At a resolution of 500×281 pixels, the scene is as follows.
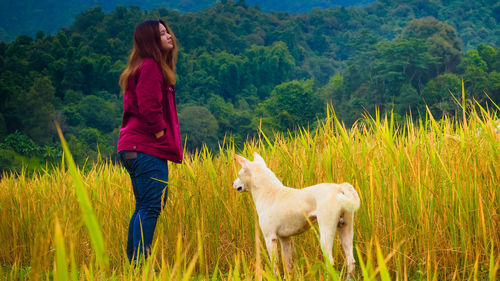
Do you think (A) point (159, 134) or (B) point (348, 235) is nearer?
(B) point (348, 235)

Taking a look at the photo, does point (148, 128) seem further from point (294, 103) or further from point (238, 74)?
point (238, 74)

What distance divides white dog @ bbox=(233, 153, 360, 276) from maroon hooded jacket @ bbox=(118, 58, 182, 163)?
89cm

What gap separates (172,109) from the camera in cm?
309

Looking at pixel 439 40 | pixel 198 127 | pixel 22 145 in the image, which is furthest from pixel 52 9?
pixel 439 40

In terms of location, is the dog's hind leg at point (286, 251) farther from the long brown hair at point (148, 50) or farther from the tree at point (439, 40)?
the tree at point (439, 40)

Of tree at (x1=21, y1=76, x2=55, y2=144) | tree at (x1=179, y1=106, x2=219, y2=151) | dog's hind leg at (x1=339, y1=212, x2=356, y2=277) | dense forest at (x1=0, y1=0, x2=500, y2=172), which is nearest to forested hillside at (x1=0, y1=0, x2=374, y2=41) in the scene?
dense forest at (x1=0, y1=0, x2=500, y2=172)

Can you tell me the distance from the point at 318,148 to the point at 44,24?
95630mm

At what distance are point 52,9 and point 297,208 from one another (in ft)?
329

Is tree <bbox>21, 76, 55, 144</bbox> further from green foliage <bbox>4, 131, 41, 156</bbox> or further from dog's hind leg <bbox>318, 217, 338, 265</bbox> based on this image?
dog's hind leg <bbox>318, 217, 338, 265</bbox>

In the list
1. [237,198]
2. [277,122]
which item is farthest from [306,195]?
[277,122]

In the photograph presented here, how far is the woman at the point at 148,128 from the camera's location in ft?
9.39

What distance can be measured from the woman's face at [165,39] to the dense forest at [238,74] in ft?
93.3

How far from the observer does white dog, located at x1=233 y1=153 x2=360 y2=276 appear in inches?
69.7

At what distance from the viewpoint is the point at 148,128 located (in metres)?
2.88
